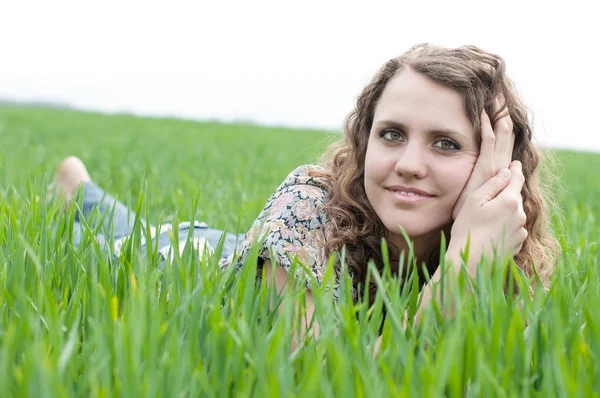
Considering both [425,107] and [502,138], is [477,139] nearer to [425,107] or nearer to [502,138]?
[502,138]

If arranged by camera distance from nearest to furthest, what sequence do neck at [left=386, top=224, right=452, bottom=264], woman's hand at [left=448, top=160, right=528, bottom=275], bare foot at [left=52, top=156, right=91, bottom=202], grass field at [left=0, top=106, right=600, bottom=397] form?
grass field at [left=0, top=106, right=600, bottom=397], woman's hand at [left=448, top=160, right=528, bottom=275], neck at [left=386, top=224, right=452, bottom=264], bare foot at [left=52, top=156, right=91, bottom=202]

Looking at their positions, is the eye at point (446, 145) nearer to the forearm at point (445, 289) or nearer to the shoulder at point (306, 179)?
the forearm at point (445, 289)

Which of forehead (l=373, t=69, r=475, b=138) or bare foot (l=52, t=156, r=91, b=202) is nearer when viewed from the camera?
forehead (l=373, t=69, r=475, b=138)

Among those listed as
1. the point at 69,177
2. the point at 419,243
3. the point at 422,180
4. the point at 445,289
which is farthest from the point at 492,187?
the point at 69,177

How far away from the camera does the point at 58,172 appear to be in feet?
10.5

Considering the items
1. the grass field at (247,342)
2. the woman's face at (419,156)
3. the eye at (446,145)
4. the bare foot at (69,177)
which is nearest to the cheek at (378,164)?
the woman's face at (419,156)

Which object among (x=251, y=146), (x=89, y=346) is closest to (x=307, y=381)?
(x=89, y=346)

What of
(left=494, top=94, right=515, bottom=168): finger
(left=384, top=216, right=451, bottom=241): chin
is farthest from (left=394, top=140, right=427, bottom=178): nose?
(left=494, top=94, right=515, bottom=168): finger

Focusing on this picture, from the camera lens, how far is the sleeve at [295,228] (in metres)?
1.74

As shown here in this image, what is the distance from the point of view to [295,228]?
5.95ft

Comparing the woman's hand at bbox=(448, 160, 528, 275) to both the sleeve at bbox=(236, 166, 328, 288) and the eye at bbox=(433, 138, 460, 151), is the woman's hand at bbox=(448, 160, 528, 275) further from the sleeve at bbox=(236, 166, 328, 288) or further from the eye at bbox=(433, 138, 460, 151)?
the sleeve at bbox=(236, 166, 328, 288)

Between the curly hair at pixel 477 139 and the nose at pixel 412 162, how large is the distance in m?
0.19

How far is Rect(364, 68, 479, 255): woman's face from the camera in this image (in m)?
1.72

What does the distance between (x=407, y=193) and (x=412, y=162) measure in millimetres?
88
